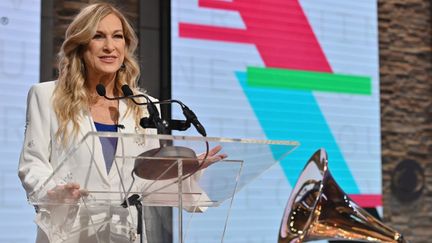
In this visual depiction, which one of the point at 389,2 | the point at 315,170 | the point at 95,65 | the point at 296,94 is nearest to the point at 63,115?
the point at 95,65

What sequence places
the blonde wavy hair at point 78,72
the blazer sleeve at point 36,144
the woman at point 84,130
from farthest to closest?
the blonde wavy hair at point 78,72 < the blazer sleeve at point 36,144 < the woman at point 84,130

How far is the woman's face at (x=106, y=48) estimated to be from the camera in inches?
75.2

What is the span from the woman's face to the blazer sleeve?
144 millimetres

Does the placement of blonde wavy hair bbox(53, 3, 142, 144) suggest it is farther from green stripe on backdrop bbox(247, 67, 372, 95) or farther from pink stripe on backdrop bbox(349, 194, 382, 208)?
pink stripe on backdrop bbox(349, 194, 382, 208)

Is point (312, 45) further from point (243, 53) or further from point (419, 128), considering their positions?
point (419, 128)

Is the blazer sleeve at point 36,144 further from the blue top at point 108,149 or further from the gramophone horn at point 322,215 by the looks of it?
the gramophone horn at point 322,215

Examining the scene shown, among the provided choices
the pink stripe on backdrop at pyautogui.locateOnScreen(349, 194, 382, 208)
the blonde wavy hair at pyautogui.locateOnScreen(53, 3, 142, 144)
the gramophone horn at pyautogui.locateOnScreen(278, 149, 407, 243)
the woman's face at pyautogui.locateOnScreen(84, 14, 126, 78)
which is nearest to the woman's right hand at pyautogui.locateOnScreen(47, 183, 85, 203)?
the blonde wavy hair at pyautogui.locateOnScreen(53, 3, 142, 144)

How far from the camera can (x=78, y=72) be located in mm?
1946

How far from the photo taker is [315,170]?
8.25 feet

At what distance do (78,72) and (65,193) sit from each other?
0.53 m

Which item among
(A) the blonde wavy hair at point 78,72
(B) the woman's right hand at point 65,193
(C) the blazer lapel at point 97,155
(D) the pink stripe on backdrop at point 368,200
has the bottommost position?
(D) the pink stripe on backdrop at point 368,200

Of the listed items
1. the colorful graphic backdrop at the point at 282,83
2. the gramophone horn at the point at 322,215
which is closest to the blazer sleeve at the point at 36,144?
the gramophone horn at the point at 322,215

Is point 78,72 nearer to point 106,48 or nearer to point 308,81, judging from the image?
point 106,48

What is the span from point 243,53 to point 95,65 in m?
2.14
